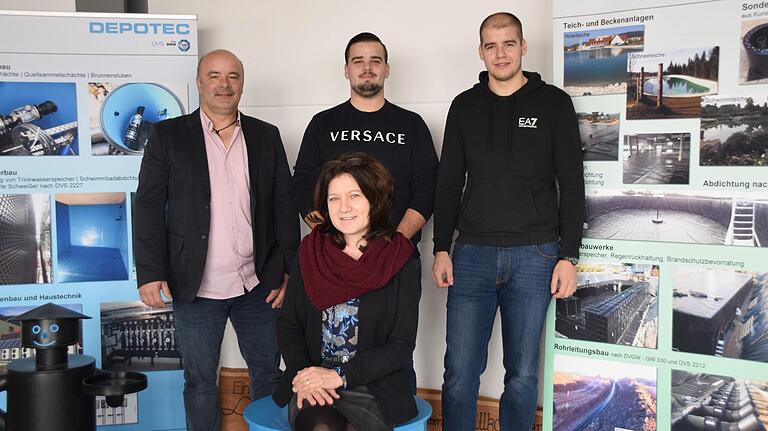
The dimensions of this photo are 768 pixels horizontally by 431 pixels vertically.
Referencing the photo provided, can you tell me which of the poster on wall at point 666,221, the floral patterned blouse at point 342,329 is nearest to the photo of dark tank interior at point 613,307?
the poster on wall at point 666,221

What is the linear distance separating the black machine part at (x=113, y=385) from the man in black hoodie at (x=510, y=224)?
3.57 ft

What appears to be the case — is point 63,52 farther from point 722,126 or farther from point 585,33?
point 722,126

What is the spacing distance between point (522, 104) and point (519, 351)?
89cm

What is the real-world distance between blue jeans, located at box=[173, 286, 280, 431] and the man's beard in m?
0.87

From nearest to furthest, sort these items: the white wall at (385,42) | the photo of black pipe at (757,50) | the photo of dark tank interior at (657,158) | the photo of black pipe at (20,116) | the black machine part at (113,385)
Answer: the black machine part at (113,385) → the photo of black pipe at (757,50) → the photo of dark tank interior at (657,158) → the photo of black pipe at (20,116) → the white wall at (385,42)

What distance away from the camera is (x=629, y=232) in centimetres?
251

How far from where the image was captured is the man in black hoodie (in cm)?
242

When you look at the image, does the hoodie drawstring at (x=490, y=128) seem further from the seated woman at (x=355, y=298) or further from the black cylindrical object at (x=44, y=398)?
the black cylindrical object at (x=44, y=398)

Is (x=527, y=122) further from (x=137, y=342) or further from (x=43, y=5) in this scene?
(x=43, y=5)

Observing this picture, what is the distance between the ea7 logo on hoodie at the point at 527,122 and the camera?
8.02 ft

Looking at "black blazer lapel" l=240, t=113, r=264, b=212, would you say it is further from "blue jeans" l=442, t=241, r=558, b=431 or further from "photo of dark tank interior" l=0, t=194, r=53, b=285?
"photo of dark tank interior" l=0, t=194, r=53, b=285

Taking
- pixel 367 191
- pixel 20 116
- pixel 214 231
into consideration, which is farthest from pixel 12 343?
pixel 367 191

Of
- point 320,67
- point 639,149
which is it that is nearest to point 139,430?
point 320,67

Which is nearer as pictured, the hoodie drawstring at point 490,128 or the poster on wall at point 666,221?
the poster on wall at point 666,221
